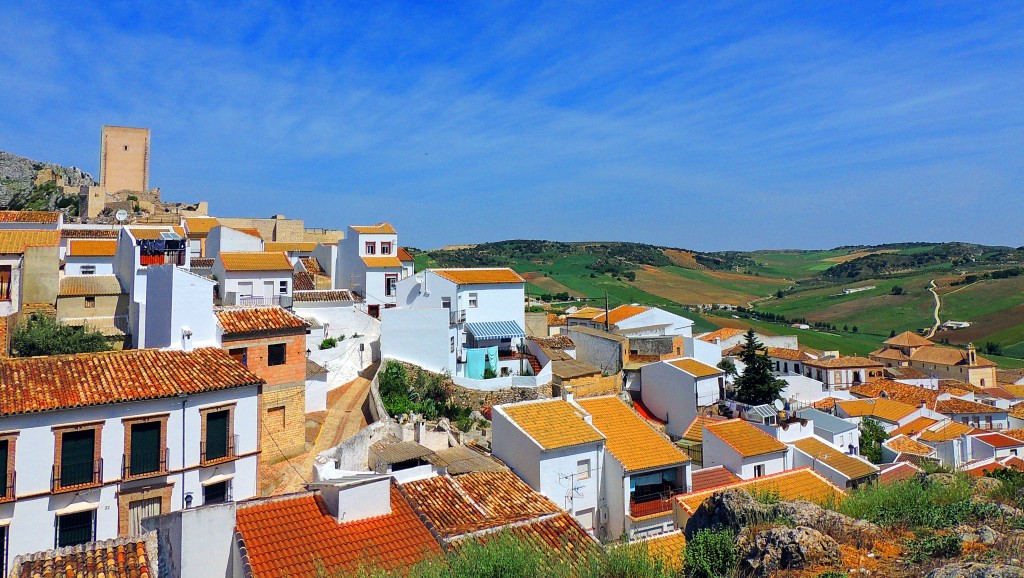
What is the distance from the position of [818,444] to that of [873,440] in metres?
11.1

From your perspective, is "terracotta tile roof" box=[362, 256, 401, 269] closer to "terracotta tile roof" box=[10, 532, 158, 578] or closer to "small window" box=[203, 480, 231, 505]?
"small window" box=[203, 480, 231, 505]

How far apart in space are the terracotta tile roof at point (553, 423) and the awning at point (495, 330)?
1211 centimetres

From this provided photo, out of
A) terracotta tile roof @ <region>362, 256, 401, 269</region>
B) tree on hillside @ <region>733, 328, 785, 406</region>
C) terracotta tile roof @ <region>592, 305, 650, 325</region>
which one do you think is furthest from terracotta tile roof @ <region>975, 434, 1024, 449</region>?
terracotta tile roof @ <region>362, 256, 401, 269</region>

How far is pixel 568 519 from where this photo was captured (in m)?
13.6

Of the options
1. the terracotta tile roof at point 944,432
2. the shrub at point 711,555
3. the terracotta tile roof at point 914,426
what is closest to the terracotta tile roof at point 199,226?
the shrub at point 711,555

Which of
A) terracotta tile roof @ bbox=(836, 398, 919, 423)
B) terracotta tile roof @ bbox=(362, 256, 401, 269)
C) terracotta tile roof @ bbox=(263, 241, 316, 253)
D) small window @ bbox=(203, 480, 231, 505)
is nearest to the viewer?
small window @ bbox=(203, 480, 231, 505)

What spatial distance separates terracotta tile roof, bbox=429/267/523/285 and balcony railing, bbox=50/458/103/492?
21207mm

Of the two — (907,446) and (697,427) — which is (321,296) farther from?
(907,446)

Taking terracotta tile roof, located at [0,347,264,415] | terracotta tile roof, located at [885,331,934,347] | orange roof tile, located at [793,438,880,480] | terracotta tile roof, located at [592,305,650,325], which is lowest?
orange roof tile, located at [793,438,880,480]

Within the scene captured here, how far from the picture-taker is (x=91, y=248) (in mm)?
31797

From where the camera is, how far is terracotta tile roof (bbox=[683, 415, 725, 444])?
27728mm

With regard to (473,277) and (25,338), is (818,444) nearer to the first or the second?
(473,277)

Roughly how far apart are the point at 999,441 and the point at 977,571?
3731 cm

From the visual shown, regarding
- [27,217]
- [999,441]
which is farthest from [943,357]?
[27,217]
